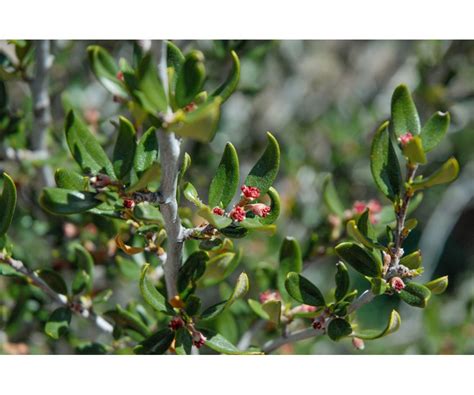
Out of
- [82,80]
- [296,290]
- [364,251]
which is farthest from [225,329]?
[82,80]

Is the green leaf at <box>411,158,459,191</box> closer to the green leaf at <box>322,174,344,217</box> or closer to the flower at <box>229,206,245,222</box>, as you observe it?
the flower at <box>229,206,245,222</box>

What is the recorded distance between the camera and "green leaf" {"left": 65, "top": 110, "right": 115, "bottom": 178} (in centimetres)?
81

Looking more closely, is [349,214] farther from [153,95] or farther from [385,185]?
[153,95]

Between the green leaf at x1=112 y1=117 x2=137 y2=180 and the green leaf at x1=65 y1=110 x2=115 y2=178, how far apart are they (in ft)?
0.11

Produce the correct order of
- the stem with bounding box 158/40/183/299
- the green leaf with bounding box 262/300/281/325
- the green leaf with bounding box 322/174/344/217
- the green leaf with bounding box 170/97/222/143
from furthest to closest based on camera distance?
1. the green leaf with bounding box 322/174/344/217
2. the green leaf with bounding box 262/300/281/325
3. the stem with bounding box 158/40/183/299
4. the green leaf with bounding box 170/97/222/143

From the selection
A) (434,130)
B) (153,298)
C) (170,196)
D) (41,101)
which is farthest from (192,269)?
(41,101)

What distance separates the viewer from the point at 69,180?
2.57 ft

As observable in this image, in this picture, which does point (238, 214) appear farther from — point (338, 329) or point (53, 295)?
point (53, 295)

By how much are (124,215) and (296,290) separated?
278 mm

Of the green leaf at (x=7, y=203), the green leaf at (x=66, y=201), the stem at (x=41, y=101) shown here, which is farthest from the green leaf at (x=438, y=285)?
the stem at (x=41, y=101)

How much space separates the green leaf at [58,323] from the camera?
100 centimetres

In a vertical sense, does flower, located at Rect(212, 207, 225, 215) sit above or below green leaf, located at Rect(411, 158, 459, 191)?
below

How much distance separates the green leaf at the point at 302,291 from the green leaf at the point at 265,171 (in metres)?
0.15

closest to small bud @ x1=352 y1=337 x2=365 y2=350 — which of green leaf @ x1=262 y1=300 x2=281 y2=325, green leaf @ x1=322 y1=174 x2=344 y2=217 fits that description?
green leaf @ x1=262 y1=300 x2=281 y2=325
